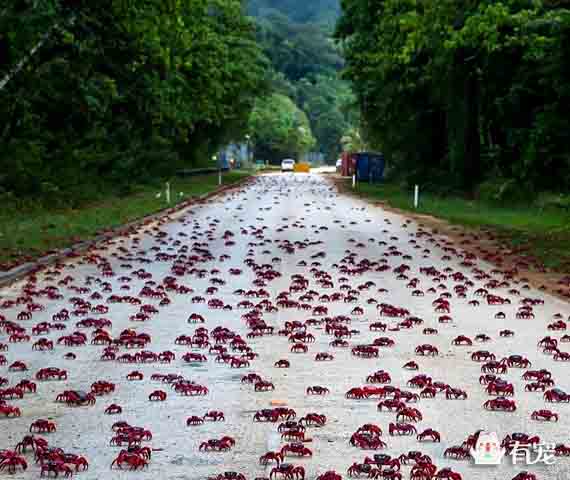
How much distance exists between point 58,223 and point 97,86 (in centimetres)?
544

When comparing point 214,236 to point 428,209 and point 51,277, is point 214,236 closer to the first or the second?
point 51,277

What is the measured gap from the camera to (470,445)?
7152 millimetres

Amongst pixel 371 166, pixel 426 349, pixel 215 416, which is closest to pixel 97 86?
pixel 426 349

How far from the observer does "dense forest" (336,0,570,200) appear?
93.4 ft

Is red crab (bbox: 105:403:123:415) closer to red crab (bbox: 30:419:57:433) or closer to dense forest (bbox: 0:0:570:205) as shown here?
red crab (bbox: 30:419:57:433)

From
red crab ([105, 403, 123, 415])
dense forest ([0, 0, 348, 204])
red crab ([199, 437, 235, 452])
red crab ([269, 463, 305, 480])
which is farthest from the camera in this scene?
dense forest ([0, 0, 348, 204])

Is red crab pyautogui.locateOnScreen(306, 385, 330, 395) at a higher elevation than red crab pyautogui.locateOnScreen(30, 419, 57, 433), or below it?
below

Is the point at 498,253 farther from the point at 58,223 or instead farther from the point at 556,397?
the point at 556,397

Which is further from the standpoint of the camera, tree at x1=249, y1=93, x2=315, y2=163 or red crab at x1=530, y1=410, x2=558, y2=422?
tree at x1=249, y1=93, x2=315, y2=163

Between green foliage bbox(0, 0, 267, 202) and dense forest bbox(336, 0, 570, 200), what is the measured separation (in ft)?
21.4

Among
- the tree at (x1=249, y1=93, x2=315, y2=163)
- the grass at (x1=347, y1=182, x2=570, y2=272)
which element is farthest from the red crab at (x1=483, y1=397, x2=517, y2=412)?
the tree at (x1=249, y1=93, x2=315, y2=163)

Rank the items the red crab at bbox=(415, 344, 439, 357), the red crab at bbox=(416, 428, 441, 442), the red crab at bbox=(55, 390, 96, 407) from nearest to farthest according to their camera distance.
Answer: the red crab at bbox=(416, 428, 441, 442) → the red crab at bbox=(55, 390, 96, 407) → the red crab at bbox=(415, 344, 439, 357)

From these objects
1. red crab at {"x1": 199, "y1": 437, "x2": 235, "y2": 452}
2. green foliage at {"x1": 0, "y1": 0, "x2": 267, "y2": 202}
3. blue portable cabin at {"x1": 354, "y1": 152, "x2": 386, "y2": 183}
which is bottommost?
blue portable cabin at {"x1": 354, "y1": 152, "x2": 386, "y2": 183}

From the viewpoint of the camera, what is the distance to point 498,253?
22438mm
